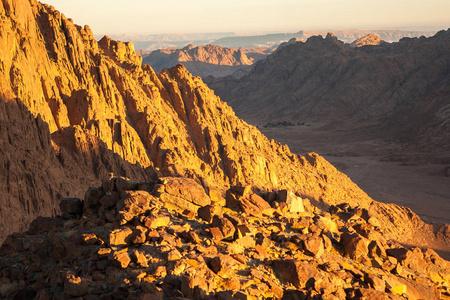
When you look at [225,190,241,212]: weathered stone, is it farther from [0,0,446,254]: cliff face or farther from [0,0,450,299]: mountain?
[0,0,446,254]: cliff face

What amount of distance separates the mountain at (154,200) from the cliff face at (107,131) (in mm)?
102

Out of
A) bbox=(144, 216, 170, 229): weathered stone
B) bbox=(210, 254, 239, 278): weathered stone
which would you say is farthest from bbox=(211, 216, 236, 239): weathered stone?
bbox=(210, 254, 239, 278): weathered stone

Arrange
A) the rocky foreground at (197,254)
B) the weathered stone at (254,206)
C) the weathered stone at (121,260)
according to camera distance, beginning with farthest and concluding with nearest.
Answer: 1. the weathered stone at (254,206)
2. the weathered stone at (121,260)
3. the rocky foreground at (197,254)

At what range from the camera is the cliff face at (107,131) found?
2408cm

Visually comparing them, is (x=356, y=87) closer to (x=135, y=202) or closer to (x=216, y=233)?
(x=216, y=233)

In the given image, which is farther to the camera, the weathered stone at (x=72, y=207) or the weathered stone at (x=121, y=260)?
the weathered stone at (x=72, y=207)

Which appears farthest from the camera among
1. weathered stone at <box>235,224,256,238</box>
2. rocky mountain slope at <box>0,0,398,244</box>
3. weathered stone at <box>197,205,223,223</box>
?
rocky mountain slope at <box>0,0,398,244</box>

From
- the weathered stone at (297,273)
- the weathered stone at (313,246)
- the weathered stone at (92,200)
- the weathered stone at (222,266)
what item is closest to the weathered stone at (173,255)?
the weathered stone at (222,266)

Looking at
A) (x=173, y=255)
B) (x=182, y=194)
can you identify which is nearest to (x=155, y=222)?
(x=173, y=255)

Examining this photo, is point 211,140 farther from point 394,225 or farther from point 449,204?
point 449,204

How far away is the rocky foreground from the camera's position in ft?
34.5

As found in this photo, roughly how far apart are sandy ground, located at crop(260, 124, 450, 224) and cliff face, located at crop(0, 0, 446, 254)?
1513 cm

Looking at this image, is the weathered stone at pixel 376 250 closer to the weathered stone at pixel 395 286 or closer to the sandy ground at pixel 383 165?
the weathered stone at pixel 395 286

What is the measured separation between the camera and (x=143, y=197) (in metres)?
13.8
